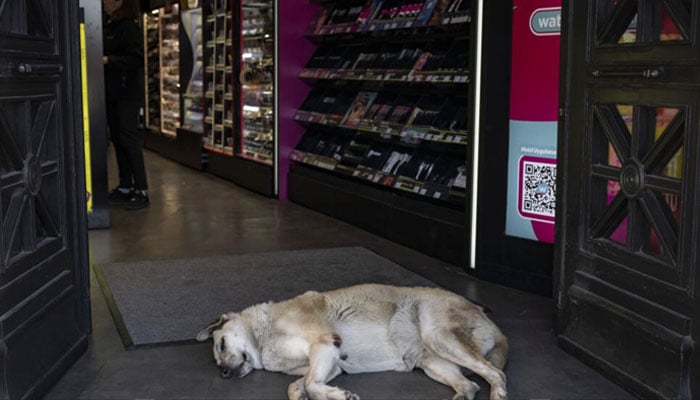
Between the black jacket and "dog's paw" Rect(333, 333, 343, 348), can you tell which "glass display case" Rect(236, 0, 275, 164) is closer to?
the black jacket

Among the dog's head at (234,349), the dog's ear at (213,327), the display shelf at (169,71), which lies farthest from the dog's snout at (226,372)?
the display shelf at (169,71)

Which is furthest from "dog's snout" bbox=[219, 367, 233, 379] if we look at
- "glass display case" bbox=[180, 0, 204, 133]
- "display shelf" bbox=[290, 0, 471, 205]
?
"glass display case" bbox=[180, 0, 204, 133]

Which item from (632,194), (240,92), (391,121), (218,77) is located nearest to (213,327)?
(632,194)

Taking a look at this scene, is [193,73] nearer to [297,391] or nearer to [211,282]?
[211,282]

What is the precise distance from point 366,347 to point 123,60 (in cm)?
533

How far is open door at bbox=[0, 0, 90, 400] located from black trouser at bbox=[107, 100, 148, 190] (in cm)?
420

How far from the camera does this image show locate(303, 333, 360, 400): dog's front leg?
11.0 ft

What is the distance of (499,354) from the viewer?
145 inches

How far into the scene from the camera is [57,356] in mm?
3752

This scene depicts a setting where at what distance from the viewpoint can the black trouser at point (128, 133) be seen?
8.23 metres

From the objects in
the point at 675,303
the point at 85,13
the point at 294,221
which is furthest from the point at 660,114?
the point at 85,13

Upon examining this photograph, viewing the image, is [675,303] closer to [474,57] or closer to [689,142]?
[689,142]

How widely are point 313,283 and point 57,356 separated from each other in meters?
1.98

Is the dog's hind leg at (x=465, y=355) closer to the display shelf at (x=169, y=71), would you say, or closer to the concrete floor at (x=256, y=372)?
the concrete floor at (x=256, y=372)
